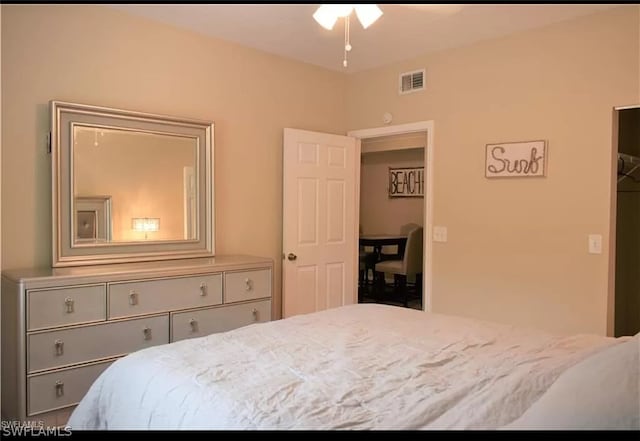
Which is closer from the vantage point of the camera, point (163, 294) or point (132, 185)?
point (163, 294)

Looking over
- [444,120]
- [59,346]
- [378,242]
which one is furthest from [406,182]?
[59,346]

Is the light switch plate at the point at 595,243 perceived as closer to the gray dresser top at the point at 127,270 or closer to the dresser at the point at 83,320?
the gray dresser top at the point at 127,270

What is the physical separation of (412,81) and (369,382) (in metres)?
3.12

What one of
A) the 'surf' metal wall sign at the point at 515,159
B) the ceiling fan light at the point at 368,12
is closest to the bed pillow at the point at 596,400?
the ceiling fan light at the point at 368,12

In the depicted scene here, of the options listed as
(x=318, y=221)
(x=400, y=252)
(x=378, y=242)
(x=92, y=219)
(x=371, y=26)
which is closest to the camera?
(x=92, y=219)

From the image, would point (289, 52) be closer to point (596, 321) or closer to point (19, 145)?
point (19, 145)

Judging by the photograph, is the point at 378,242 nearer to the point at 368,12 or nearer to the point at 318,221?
the point at 318,221

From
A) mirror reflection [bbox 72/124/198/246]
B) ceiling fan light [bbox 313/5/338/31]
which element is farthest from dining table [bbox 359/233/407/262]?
ceiling fan light [bbox 313/5/338/31]

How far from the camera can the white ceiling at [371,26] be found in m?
3.00

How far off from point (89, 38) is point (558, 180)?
3.29 m

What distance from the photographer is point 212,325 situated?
3139 millimetres

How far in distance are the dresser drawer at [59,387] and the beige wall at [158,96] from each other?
727 millimetres

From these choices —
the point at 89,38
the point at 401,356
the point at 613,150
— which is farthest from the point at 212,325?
the point at 613,150

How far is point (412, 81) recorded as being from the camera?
4.02 metres
